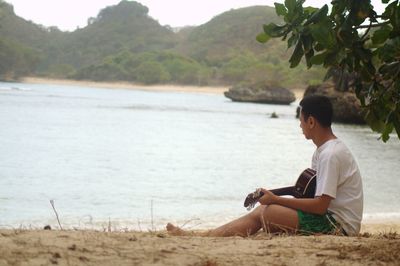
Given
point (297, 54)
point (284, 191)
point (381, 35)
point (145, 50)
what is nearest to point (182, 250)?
point (297, 54)

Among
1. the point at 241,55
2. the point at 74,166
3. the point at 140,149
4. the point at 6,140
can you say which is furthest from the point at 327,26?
the point at 241,55

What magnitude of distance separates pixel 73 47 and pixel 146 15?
946 inches

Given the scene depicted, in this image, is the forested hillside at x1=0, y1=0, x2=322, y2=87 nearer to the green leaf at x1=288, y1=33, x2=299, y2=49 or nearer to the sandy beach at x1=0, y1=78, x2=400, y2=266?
the sandy beach at x1=0, y1=78, x2=400, y2=266

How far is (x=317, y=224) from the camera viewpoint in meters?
4.14

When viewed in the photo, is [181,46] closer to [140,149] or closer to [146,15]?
[146,15]

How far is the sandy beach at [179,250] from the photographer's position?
2.96 metres

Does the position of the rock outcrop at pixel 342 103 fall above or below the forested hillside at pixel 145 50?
below

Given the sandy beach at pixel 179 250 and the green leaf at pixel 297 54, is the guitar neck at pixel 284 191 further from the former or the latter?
the green leaf at pixel 297 54

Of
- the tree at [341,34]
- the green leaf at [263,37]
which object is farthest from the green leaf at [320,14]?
the green leaf at [263,37]

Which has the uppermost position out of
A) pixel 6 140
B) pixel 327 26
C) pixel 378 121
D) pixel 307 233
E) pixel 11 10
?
pixel 11 10

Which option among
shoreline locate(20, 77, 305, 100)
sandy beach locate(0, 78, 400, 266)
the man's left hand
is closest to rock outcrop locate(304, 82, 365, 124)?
the man's left hand

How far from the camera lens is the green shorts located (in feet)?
13.5

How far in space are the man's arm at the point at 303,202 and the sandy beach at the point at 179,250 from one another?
26cm

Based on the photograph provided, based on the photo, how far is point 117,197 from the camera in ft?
34.6
